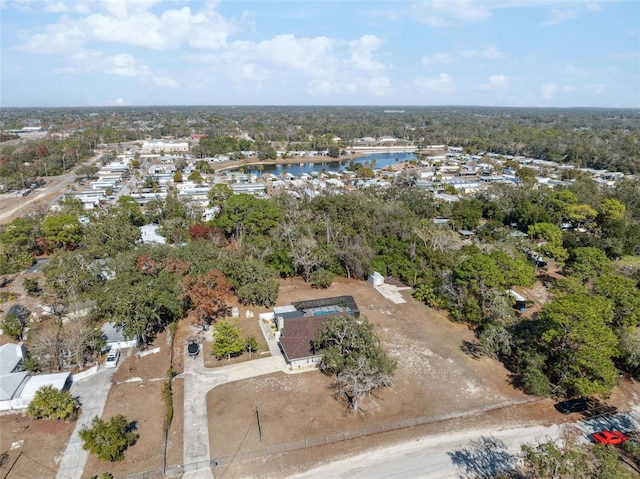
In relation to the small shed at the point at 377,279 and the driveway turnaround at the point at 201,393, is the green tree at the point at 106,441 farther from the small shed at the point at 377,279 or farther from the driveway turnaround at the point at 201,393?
the small shed at the point at 377,279

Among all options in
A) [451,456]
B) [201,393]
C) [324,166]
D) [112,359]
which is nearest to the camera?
[451,456]

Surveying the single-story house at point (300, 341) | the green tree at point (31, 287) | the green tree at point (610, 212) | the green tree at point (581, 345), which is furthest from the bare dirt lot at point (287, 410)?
the green tree at point (610, 212)

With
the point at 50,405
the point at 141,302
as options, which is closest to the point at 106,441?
the point at 50,405

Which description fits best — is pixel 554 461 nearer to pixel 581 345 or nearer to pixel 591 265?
pixel 581 345

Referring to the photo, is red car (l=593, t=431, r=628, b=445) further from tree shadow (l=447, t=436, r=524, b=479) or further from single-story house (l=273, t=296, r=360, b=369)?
single-story house (l=273, t=296, r=360, b=369)

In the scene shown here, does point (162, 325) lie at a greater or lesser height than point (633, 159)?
lesser

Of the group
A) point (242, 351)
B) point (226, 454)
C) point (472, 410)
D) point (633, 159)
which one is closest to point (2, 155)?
point (242, 351)

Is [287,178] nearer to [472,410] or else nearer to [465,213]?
[465,213]

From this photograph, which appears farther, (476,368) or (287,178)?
(287,178)

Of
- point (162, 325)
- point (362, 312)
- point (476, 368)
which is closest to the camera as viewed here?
point (476, 368)
